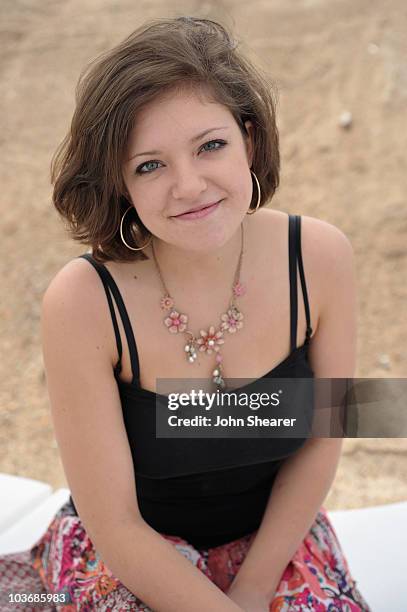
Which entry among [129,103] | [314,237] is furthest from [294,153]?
[129,103]

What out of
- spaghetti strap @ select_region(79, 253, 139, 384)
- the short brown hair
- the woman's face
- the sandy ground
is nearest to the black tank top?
spaghetti strap @ select_region(79, 253, 139, 384)

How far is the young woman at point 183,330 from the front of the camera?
1.49 m

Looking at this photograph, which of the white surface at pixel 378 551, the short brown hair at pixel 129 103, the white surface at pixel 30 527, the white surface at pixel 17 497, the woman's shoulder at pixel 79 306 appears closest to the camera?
the short brown hair at pixel 129 103

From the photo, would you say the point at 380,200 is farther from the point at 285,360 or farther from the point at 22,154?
the point at 285,360

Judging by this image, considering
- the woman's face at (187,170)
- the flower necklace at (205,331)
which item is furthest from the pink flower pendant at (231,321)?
the woman's face at (187,170)

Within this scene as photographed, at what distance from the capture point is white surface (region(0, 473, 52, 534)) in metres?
2.25

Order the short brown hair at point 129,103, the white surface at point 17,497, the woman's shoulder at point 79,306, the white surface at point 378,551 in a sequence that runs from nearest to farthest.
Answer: the short brown hair at point 129,103
the woman's shoulder at point 79,306
the white surface at point 378,551
the white surface at point 17,497

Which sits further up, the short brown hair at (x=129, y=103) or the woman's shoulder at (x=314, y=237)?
the short brown hair at (x=129, y=103)

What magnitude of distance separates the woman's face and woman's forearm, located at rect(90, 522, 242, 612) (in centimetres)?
59

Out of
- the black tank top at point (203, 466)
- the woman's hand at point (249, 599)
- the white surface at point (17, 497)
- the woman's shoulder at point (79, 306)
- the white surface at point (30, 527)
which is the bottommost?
the white surface at point (30, 527)

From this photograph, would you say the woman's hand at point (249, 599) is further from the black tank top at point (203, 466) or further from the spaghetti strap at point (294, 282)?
the spaghetti strap at point (294, 282)

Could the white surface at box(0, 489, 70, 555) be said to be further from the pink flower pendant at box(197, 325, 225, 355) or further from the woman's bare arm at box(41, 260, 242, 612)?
the pink flower pendant at box(197, 325, 225, 355)

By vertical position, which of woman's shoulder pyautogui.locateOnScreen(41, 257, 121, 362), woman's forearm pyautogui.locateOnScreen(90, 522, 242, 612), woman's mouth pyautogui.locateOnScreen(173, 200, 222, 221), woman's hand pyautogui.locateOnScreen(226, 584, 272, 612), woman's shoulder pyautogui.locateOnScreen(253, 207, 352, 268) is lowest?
woman's hand pyautogui.locateOnScreen(226, 584, 272, 612)

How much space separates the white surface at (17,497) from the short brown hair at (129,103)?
37.3 inches
